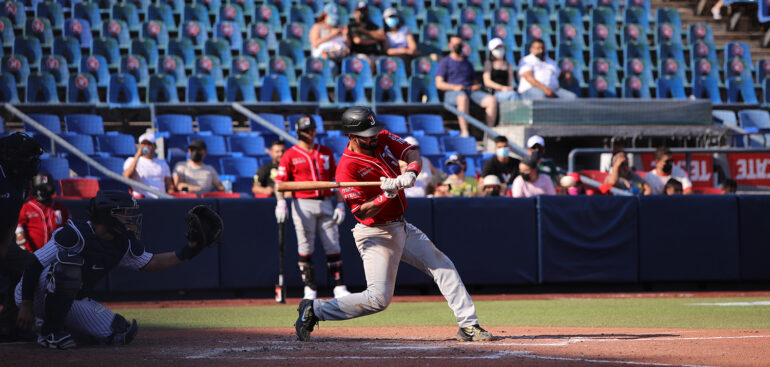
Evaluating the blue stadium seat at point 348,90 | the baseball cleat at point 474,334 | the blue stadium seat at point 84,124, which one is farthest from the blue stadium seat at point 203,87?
the baseball cleat at point 474,334

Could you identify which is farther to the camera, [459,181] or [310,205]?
[459,181]

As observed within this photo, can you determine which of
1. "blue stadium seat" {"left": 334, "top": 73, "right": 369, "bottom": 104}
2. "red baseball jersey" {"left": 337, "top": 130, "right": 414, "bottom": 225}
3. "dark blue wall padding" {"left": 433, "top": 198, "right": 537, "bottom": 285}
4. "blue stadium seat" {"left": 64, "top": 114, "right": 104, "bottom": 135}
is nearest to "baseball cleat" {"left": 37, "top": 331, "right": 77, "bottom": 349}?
"red baseball jersey" {"left": 337, "top": 130, "right": 414, "bottom": 225}

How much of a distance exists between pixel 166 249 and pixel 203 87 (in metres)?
5.55

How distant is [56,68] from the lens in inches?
623

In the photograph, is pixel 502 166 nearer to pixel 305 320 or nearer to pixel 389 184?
pixel 305 320

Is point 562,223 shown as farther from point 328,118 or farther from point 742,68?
point 742,68

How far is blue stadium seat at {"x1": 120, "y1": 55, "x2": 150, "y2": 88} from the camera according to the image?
16078 mm

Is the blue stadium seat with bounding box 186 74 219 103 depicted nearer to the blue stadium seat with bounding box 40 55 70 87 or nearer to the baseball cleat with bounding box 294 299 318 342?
the blue stadium seat with bounding box 40 55 70 87

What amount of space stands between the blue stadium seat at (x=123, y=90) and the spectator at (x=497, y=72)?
637 centimetres

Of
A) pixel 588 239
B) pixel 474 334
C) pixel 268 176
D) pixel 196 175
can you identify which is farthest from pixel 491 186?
pixel 474 334

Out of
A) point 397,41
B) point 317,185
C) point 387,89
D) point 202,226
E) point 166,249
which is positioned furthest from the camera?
point 397,41

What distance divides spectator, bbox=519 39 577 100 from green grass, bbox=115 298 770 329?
20.1ft

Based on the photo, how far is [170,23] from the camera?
18.0 m

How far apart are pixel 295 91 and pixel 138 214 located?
34.8 ft
